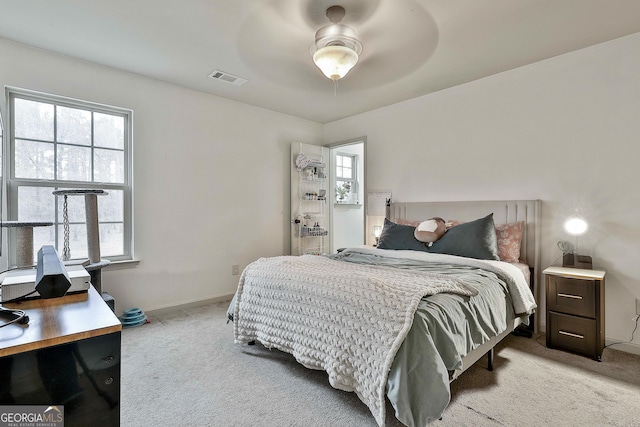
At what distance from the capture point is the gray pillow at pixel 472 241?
9.37ft

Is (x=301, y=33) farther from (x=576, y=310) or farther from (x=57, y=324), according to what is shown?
(x=576, y=310)

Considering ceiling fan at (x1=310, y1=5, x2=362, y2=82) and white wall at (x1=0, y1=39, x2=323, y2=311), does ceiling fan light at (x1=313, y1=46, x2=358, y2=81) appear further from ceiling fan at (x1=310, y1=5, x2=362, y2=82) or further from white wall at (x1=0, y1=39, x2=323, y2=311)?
white wall at (x1=0, y1=39, x2=323, y2=311)

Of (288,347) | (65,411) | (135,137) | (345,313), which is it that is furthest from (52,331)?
(135,137)

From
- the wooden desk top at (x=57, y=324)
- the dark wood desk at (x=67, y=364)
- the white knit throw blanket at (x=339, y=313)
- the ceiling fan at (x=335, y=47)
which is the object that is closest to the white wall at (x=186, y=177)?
the white knit throw blanket at (x=339, y=313)

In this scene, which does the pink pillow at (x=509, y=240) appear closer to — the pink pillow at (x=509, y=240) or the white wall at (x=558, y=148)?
the pink pillow at (x=509, y=240)

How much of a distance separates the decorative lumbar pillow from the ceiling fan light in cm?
170

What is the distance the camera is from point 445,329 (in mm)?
1647

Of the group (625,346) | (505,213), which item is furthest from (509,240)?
(625,346)

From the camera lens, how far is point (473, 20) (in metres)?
2.32

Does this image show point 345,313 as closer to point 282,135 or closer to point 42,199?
point 42,199

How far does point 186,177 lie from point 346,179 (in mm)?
2872

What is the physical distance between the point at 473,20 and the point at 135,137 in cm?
322

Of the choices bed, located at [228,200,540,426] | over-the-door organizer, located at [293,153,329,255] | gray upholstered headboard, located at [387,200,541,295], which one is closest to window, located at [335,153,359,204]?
over-the-door organizer, located at [293,153,329,255]

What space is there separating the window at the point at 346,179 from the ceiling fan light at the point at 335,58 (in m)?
3.15
